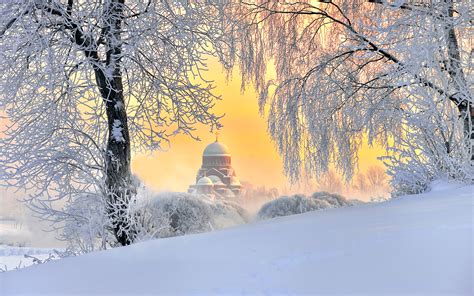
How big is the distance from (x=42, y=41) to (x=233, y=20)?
4589mm

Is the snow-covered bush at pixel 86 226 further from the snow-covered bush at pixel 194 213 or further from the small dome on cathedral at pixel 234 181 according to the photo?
the small dome on cathedral at pixel 234 181

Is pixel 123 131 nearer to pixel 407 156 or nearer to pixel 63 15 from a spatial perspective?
pixel 63 15

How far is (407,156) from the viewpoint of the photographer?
253 inches

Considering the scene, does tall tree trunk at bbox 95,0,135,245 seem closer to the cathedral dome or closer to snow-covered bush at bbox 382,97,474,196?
snow-covered bush at bbox 382,97,474,196

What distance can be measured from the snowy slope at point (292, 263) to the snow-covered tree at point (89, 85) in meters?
3.28

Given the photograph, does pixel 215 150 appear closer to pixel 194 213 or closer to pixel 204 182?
pixel 204 182

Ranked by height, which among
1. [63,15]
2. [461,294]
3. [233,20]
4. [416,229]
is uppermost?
A: [233,20]

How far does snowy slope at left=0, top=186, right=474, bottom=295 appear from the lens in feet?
7.02

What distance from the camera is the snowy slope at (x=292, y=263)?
214cm

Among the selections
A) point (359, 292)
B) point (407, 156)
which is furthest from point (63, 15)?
point (359, 292)

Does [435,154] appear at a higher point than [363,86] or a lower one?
lower

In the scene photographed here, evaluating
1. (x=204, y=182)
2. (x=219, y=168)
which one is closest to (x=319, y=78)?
(x=204, y=182)

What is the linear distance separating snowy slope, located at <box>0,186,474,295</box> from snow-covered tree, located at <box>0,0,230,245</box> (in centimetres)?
328

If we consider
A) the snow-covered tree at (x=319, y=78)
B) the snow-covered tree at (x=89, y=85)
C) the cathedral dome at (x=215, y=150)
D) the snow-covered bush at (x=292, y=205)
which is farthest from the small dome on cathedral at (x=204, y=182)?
the snow-covered tree at (x=89, y=85)
